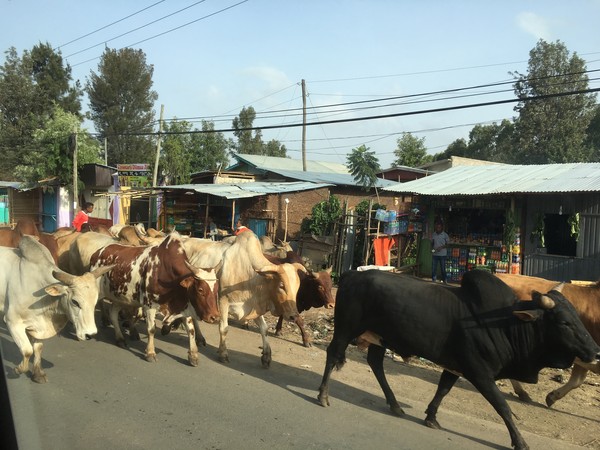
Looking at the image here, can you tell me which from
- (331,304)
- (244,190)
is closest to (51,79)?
(244,190)

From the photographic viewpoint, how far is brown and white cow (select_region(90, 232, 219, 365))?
657 cm

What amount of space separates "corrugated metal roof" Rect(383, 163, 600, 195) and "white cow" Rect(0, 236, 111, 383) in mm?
10040

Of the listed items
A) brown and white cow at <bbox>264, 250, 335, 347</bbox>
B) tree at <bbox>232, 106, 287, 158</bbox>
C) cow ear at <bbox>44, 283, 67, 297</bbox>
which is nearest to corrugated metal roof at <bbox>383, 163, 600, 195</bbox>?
brown and white cow at <bbox>264, 250, 335, 347</bbox>

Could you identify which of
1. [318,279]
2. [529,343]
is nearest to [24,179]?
[318,279]

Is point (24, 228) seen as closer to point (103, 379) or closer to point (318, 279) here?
point (103, 379)

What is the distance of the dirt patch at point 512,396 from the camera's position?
5.17m

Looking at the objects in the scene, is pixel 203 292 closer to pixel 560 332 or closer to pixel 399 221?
pixel 560 332

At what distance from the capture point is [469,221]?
14.8m

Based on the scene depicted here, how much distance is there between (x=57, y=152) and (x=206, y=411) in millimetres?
23037

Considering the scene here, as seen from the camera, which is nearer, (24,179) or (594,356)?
(594,356)

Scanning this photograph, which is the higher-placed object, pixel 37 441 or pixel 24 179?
pixel 24 179

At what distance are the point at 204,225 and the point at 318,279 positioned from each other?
13.1 meters

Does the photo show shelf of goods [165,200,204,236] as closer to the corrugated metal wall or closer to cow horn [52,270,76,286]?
the corrugated metal wall

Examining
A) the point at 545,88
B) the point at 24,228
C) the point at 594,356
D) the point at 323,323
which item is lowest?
the point at 323,323
